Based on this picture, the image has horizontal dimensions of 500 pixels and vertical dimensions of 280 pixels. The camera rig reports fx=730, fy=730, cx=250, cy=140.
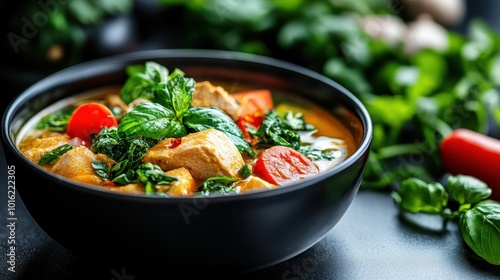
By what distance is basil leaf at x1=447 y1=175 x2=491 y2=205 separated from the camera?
286cm

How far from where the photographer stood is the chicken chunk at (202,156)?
2.42 metres

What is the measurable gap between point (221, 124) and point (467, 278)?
1033mm

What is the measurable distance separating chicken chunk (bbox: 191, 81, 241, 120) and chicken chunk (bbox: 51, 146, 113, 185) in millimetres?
541

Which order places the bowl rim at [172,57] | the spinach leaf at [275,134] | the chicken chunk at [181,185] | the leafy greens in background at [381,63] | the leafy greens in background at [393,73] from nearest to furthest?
1. the bowl rim at [172,57]
2. the chicken chunk at [181,185]
3. the spinach leaf at [275,134]
4. the leafy greens in background at [393,73]
5. the leafy greens in background at [381,63]

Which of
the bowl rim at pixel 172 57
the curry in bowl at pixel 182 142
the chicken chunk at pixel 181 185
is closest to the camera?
the bowl rim at pixel 172 57

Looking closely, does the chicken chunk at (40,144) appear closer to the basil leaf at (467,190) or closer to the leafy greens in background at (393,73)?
the leafy greens in background at (393,73)

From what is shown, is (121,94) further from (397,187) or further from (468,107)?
(468,107)

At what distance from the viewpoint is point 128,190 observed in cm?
229

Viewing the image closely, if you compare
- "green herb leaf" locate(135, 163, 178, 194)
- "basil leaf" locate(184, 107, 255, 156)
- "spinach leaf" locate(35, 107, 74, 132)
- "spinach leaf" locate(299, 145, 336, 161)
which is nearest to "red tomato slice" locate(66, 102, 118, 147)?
"spinach leaf" locate(35, 107, 74, 132)

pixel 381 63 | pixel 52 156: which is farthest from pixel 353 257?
pixel 381 63

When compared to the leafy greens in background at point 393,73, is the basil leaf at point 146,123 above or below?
above

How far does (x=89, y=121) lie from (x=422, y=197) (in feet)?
4.44

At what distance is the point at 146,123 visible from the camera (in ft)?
8.10

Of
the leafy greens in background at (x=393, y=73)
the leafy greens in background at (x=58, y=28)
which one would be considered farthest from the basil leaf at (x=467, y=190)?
the leafy greens in background at (x=58, y=28)
